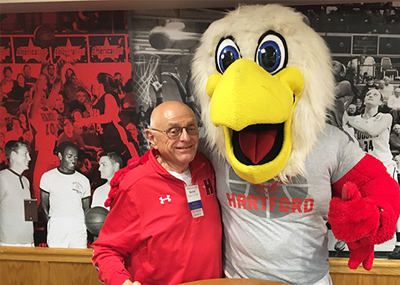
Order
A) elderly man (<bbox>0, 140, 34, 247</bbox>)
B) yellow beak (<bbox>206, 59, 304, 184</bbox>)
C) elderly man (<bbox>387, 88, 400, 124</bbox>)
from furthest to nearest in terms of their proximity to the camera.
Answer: elderly man (<bbox>0, 140, 34, 247</bbox>) → elderly man (<bbox>387, 88, 400, 124</bbox>) → yellow beak (<bbox>206, 59, 304, 184</bbox>)

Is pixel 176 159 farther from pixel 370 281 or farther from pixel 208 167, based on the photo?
pixel 370 281

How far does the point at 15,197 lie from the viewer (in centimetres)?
183

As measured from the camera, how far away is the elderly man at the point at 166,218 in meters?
1.28

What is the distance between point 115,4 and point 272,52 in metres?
0.85

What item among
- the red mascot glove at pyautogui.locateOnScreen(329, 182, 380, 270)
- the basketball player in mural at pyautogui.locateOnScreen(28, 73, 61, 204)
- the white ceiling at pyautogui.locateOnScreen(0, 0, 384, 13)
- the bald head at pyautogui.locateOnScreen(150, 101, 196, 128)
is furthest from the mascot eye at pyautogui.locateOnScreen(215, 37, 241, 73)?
the basketball player in mural at pyautogui.locateOnScreen(28, 73, 61, 204)

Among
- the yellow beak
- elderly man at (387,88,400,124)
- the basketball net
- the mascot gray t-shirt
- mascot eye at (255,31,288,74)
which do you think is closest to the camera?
the yellow beak

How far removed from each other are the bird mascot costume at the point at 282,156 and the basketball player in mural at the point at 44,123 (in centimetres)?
93

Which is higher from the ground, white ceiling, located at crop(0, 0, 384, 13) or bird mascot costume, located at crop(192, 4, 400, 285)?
white ceiling, located at crop(0, 0, 384, 13)

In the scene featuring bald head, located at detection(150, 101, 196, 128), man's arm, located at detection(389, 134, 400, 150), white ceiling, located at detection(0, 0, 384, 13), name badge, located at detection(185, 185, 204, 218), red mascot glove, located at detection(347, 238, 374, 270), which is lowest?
red mascot glove, located at detection(347, 238, 374, 270)

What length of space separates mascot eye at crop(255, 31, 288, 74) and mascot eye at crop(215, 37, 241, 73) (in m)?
0.09

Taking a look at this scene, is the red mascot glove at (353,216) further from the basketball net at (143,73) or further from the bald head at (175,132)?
the basketball net at (143,73)

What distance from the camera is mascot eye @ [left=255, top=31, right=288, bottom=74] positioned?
110 centimetres

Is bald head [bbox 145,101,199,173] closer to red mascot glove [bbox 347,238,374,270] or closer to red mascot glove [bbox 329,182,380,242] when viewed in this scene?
red mascot glove [bbox 329,182,380,242]

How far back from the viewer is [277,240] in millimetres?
1241
